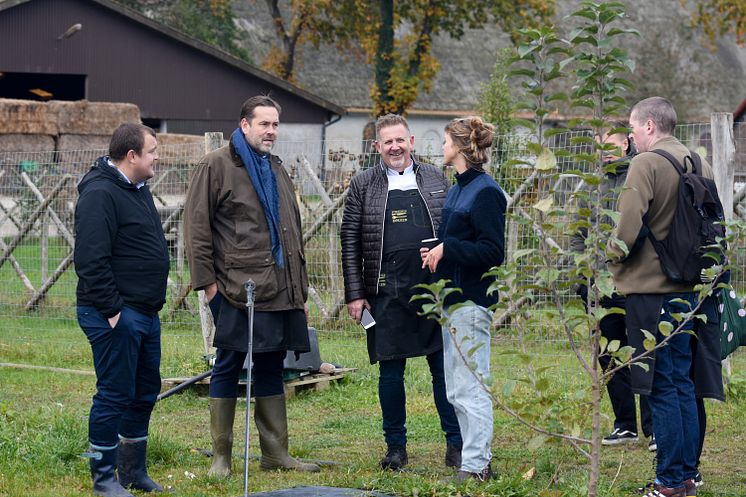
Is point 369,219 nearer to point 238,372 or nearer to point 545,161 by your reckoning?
point 238,372

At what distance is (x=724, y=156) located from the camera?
8477 mm

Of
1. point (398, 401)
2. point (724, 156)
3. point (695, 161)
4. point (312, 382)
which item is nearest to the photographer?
point (695, 161)

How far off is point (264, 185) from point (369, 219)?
0.69 metres

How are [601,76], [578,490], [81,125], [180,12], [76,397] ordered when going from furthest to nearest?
[180,12] < [81,125] < [76,397] < [578,490] < [601,76]

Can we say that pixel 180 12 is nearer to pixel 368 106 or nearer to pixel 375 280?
pixel 368 106

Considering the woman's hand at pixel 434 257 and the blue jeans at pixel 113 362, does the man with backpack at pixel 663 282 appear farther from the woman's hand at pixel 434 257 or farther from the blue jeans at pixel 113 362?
the blue jeans at pixel 113 362

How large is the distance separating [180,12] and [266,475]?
30582mm

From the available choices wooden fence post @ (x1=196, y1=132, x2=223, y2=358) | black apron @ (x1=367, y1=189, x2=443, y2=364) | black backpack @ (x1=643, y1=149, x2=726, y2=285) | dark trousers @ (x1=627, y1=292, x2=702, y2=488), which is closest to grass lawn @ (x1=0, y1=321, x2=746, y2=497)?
wooden fence post @ (x1=196, y1=132, x2=223, y2=358)

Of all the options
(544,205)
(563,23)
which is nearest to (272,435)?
(544,205)

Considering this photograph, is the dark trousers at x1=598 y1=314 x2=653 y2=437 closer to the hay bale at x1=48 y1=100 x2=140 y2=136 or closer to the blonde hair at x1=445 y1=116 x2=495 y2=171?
A: the blonde hair at x1=445 y1=116 x2=495 y2=171

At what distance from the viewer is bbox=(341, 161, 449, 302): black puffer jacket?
6.53 m

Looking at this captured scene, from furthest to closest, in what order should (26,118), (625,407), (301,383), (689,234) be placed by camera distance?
(26,118)
(301,383)
(625,407)
(689,234)

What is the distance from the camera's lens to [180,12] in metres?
35.2

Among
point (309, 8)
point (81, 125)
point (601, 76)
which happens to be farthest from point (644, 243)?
point (309, 8)
